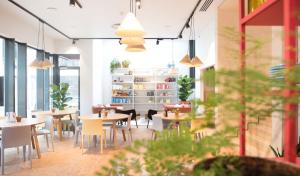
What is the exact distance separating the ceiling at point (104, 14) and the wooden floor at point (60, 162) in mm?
3417

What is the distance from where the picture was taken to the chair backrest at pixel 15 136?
4.54 m

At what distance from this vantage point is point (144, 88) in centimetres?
1319

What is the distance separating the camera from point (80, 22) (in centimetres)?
843

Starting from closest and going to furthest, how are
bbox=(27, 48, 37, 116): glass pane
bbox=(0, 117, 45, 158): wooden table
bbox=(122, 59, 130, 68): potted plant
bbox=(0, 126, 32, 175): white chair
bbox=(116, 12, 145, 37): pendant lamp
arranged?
bbox=(116, 12, 145, 37): pendant lamp → bbox=(0, 126, 32, 175): white chair → bbox=(0, 117, 45, 158): wooden table → bbox=(27, 48, 37, 116): glass pane → bbox=(122, 59, 130, 68): potted plant

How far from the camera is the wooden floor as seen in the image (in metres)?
4.72

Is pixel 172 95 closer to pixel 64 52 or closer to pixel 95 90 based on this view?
pixel 95 90

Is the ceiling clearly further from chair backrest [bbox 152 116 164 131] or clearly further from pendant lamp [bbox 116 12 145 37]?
chair backrest [bbox 152 116 164 131]

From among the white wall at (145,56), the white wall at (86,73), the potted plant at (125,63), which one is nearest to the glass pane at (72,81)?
the white wall at (86,73)

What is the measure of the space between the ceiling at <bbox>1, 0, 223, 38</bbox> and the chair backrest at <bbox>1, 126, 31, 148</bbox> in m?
3.25

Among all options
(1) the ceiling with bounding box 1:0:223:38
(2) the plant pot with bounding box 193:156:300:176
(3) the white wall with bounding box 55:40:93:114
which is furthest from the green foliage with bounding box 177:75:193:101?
(2) the plant pot with bounding box 193:156:300:176

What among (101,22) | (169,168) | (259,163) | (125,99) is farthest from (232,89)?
(125,99)

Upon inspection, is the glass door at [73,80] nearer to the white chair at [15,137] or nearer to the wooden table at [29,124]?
the wooden table at [29,124]

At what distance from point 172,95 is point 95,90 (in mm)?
3722

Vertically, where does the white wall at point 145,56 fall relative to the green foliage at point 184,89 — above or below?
above
